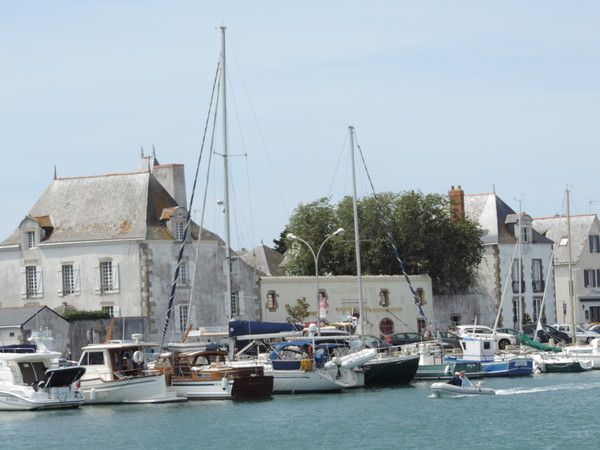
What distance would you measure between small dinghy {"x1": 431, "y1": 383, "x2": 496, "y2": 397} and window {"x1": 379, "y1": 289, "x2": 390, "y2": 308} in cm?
2889

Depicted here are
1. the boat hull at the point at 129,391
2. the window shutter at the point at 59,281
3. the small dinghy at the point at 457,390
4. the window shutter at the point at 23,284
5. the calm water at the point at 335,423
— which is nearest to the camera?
the calm water at the point at 335,423

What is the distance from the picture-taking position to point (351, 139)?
79312 mm

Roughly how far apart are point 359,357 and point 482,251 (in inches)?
1500

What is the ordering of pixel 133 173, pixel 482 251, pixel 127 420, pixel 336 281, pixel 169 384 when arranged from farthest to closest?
1. pixel 482 251
2. pixel 336 281
3. pixel 133 173
4. pixel 169 384
5. pixel 127 420

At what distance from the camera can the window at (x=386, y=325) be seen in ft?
312

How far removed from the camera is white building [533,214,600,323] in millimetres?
116812

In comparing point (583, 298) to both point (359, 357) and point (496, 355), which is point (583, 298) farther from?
point (359, 357)

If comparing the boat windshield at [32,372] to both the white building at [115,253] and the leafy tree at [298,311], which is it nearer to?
the white building at [115,253]

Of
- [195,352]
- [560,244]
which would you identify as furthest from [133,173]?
[560,244]

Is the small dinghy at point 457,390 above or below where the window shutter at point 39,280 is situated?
below

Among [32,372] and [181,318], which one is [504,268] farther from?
[32,372]

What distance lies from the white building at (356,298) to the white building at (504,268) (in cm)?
648

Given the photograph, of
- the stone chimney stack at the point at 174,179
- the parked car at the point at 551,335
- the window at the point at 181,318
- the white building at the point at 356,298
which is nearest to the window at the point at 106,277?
the window at the point at 181,318

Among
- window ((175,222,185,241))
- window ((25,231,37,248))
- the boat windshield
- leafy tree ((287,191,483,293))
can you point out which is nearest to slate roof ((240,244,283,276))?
leafy tree ((287,191,483,293))
